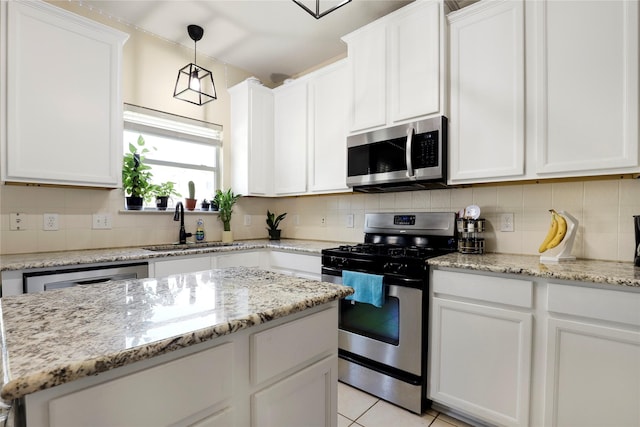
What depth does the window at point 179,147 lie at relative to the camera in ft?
9.14

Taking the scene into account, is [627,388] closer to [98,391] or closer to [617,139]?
[617,139]

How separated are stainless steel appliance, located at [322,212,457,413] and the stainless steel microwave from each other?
38 cm

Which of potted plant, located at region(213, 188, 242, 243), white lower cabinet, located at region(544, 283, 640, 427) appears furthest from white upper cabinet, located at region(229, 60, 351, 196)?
white lower cabinet, located at region(544, 283, 640, 427)

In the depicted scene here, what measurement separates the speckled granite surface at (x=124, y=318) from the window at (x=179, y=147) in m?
2.05

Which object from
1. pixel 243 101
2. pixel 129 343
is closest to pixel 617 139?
pixel 129 343

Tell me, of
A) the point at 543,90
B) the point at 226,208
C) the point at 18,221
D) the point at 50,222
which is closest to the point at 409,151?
the point at 543,90

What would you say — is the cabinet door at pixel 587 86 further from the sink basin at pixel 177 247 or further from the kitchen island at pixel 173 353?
the sink basin at pixel 177 247

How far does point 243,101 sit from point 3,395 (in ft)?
10.1

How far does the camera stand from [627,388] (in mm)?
1383

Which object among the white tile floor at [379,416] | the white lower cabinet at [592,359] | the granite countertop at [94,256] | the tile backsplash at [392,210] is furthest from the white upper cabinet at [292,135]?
the white lower cabinet at [592,359]

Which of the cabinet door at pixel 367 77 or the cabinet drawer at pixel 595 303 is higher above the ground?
the cabinet door at pixel 367 77

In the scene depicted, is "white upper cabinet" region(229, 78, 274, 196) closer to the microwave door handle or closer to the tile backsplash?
the tile backsplash

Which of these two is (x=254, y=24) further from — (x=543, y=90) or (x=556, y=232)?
(x=556, y=232)

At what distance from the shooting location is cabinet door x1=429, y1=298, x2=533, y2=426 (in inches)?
64.0
